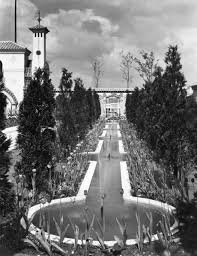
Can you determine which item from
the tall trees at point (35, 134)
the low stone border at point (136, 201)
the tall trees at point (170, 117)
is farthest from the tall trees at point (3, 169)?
the tall trees at point (170, 117)

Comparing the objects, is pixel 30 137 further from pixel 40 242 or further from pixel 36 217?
pixel 40 242

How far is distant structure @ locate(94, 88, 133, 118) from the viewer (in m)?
41.1

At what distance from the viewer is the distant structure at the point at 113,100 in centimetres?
4109

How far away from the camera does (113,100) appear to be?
41469 millimetres

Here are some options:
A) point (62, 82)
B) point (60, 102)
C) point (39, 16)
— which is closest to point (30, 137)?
point (60, 102)

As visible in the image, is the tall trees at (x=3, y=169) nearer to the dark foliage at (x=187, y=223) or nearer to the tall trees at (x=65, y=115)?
the dark foliage at (x=187, y=223)

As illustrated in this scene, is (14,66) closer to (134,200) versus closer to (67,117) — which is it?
(67,117)

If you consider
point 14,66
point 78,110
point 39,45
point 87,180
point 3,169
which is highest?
point 39,45

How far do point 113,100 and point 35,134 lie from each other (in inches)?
1387

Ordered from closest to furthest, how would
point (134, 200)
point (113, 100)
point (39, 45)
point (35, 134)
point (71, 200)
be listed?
point (71, 200) → point (134, 200) → point (35, 134) → point (39, 45) → point (113, 100)

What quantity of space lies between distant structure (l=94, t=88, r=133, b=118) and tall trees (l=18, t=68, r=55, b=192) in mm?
34397

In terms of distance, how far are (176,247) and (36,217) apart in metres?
2.25

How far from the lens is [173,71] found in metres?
8.29

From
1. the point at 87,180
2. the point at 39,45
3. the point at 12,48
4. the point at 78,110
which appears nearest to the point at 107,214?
the point at 87,180
